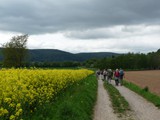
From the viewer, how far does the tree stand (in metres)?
78.3

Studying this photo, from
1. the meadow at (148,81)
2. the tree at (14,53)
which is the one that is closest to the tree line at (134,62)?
the tree at (14,53)

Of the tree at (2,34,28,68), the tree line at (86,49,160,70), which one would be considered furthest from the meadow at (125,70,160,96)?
the tree line at (86,49,160,70)

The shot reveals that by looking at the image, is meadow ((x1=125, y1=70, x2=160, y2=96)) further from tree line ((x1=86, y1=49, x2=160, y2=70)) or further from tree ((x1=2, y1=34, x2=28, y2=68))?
tree line ((x1=86, y1=49, x2=160, y2=70))

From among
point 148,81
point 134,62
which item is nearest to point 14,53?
point 148,81

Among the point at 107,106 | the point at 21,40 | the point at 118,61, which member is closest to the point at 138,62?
the point at 118,61

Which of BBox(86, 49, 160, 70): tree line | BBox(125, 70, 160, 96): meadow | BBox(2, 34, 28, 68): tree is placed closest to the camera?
BBox(125, 70, 160, 96): meadow

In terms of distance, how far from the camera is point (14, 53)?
8006 cm

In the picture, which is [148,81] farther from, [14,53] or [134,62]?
[134,62]

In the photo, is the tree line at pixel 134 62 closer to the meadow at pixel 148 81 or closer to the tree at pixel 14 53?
the tree at pixel 14 53

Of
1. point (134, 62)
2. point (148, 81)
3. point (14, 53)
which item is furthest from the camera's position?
point (134, 62)

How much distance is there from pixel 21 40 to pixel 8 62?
34.5 feet

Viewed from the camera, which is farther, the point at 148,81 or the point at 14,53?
the point at 14,53

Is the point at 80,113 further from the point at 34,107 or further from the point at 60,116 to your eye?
the point at 34,107

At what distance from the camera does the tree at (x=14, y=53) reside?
78312mm
